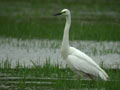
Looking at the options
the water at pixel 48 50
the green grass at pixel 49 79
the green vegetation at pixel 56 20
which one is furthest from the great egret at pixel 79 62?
the green vegetation at pixel 56 20

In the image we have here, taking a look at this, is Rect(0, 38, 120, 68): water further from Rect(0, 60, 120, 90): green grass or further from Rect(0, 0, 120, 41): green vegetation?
Rect(0, 60, 120, 90): green grass

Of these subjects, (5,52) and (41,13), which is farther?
(41,13)

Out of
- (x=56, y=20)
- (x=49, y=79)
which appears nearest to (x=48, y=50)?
(x=49, y=79)

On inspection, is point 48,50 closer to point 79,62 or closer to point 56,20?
point 79,62

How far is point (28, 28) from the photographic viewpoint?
20.1m

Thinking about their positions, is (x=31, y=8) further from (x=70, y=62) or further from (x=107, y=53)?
(x=70, y=62)

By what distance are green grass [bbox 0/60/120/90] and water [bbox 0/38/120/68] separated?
1.51 m

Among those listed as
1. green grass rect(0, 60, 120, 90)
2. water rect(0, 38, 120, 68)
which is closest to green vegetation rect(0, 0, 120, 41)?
water rect(0, 38, 120, 68)

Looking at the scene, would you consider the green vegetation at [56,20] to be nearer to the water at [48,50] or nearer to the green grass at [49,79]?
the water at [48,50]

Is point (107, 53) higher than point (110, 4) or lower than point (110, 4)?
lower

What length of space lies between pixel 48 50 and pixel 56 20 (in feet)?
30.3

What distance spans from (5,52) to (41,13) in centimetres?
1214

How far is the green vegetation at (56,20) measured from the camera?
18.8 metres

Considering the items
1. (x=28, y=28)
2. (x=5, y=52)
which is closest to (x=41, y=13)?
(x=28, y=28)
